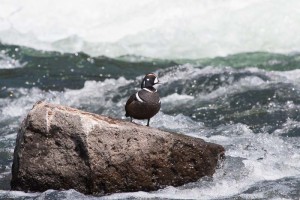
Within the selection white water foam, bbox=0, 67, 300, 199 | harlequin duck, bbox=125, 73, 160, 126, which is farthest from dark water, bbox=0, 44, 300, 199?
harlequin duck, bbox=125, 73, 160, 126

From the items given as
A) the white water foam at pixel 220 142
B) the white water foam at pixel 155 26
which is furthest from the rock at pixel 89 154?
the white water foam at pixel 155 26

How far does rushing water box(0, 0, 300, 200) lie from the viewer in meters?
6.69

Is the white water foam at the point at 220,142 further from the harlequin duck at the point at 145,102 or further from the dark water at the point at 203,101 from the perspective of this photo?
the harlequin duck at the point at 145,102

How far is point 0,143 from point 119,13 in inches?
277

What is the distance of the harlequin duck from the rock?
0.42 meters

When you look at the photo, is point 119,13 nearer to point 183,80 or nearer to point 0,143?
point 183,80

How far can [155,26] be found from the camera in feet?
46.0

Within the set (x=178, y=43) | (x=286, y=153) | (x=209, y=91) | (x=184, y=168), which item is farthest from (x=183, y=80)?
(x=184, y=168)

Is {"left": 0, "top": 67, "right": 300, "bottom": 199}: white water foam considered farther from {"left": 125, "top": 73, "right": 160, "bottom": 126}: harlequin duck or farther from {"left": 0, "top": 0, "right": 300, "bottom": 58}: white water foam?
{"left": 0, "top": 0, "right": 300, "bottom": 58}: white water foam

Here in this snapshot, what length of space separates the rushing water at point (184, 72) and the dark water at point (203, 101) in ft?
0.05

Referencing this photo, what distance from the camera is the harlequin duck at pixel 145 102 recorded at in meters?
6.52

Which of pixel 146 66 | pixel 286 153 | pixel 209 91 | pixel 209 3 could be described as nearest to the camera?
pixel 286 153

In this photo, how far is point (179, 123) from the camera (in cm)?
862

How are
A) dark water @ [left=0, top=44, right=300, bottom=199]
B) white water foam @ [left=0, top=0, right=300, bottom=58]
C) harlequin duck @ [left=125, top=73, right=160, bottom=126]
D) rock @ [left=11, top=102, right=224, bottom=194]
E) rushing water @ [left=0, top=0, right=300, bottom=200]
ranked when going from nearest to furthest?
rock @ [left=11, top=102, right=224, bottom=194]
dark water @ [left=0, top=44, right=300, bottom=199]
harlequin duck @ [left=125, top=73, right=160, bottom=126]
rushing water @ [left=0, top=0, right=300, bottom=200]
white water foam @ [left=0, top=0, right=300, bottom=58]
